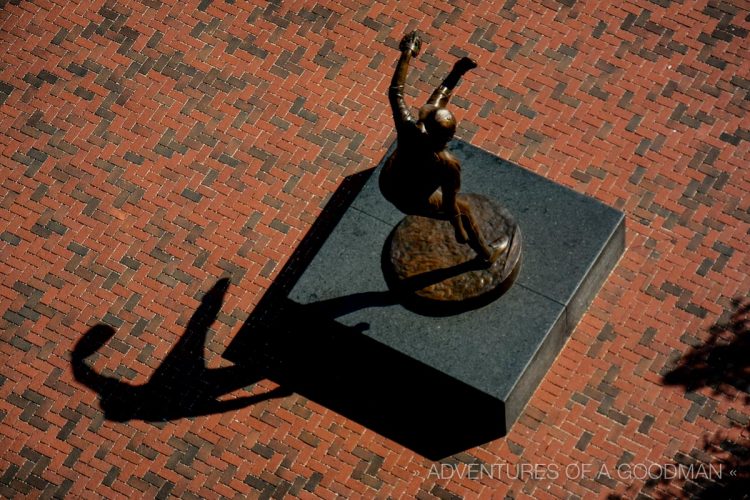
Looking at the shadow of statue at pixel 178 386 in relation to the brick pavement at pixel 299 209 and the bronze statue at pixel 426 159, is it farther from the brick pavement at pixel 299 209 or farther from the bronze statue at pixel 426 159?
the bronze statue at pixel 426 159

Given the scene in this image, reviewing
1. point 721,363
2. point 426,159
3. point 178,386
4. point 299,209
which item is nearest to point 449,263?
point 426,159

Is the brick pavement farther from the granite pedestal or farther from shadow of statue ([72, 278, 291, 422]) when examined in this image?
the granite pedestal

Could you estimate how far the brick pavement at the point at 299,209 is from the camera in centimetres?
1012

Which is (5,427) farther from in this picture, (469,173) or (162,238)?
(469,173)

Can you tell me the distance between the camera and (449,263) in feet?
32.1

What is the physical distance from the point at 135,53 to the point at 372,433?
4666 millimetres

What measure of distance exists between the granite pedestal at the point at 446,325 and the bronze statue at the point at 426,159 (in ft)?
3.06

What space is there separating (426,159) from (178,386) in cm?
338

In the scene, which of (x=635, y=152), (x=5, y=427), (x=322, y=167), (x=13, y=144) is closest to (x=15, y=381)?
(x=5, y=427)

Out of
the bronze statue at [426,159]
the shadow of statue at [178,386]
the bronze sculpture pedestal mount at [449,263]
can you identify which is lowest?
the shadow of statue at [178,386]

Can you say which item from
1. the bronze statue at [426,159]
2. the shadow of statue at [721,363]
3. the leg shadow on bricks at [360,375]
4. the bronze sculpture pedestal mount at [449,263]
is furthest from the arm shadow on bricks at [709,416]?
the bronze statue at [426,159]

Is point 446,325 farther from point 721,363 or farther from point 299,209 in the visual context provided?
point 721,363

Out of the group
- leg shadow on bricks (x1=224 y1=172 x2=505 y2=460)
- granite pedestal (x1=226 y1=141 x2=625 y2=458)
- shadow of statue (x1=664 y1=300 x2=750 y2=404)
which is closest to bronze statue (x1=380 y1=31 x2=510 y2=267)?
granite pedestal (x1=226 y1=141 x2=625 y2=458)

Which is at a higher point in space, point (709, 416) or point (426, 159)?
point (426, 159)
